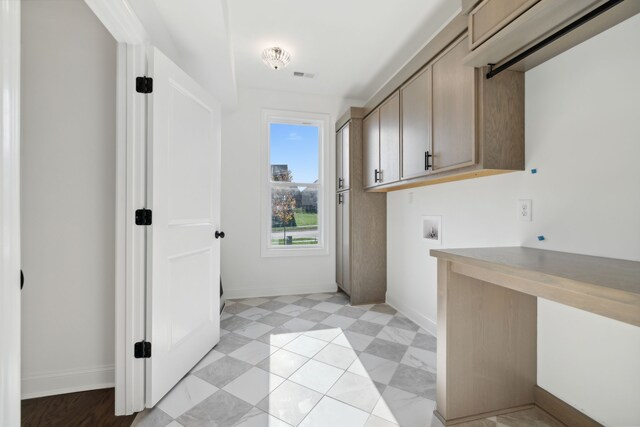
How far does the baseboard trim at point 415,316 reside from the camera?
2.59 m

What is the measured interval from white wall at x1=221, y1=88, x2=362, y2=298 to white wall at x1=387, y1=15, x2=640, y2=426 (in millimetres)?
2575

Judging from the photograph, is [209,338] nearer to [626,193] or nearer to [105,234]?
[105,234]

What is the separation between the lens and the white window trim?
3781 mm

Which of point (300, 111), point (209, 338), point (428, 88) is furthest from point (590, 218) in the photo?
point (300, 111)

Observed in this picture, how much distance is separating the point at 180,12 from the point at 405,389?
2.66 metres

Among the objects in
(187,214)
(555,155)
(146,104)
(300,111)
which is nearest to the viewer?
(555,155)

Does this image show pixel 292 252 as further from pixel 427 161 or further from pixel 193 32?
pixel 193 32

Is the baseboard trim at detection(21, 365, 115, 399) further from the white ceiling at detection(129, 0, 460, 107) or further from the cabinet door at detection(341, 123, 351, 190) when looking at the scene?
the cabinet door at detection(341, 123, 351, 190)

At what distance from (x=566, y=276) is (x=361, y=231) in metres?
2.39

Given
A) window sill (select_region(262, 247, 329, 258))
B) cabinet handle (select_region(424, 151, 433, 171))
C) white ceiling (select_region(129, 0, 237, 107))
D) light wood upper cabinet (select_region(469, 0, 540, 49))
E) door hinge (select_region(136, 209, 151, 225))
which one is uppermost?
white ceiling (select_region(129, 0, 237, 107))

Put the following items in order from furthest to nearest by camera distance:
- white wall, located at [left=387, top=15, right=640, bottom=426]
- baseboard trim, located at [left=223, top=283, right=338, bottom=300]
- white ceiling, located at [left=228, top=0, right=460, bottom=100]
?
baseboard trim, located at [left=223, top=283, right=338, bottom=300] → white ceiling, located at [left=228, top=0, right=460, bottom=100] → white wall, located at [left=387, top=15, right=640, bottom=426]

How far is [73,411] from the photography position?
1605mm

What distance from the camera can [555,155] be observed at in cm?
154
